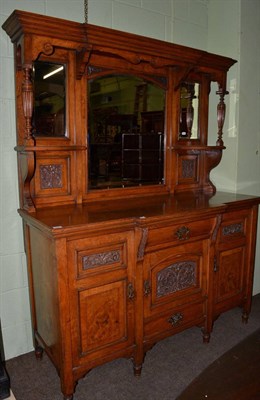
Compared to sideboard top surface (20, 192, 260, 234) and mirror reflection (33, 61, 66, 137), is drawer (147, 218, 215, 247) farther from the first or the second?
mirror reflection (33, 61, 66, 137)

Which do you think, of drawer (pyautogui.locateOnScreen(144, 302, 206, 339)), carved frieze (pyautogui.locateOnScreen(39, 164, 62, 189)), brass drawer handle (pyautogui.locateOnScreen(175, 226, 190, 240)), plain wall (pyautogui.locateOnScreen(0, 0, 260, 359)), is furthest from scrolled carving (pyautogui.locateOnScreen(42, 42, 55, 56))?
drawer (pyautogui.locateOnScreen(144, 302, 206, 339))

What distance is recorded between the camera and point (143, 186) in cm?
254

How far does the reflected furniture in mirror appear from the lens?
5.89ft

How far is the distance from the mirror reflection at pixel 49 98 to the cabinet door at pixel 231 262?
1.33m

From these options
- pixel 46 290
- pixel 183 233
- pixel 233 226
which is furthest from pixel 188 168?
pixel 46 290

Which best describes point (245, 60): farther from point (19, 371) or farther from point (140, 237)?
point (19, 371)

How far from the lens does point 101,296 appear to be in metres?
1.84

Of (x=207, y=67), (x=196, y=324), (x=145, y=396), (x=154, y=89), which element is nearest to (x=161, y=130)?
(x=154, y=89)

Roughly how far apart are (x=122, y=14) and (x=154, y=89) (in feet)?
1.88

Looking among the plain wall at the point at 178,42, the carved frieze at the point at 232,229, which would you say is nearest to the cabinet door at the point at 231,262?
the carved frieze at the point at 232,229

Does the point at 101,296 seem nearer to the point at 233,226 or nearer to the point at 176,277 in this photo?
the point at 176,277

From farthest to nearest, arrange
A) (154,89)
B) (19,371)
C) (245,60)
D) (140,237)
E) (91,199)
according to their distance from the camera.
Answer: (245,60)
(154,89)
(91,199)
(19,371)
(140,237)

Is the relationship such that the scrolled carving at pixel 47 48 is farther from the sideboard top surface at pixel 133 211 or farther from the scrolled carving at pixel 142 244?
the scrolled carving at pixel 142 244

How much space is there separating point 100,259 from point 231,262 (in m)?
1.17
